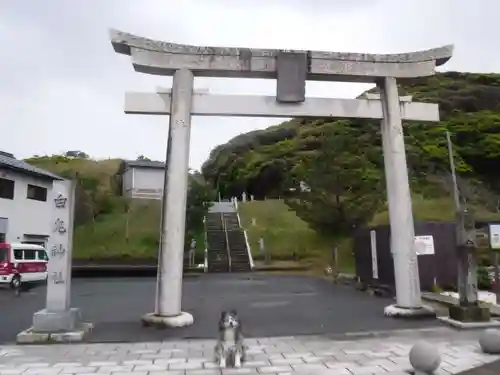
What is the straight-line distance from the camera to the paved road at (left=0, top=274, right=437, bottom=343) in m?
10.3

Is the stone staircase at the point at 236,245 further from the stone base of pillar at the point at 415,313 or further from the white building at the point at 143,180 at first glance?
the stone base of pillar at the point at 415,313

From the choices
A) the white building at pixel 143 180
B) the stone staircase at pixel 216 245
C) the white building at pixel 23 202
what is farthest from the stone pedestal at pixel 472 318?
the white building at pixel 143 180

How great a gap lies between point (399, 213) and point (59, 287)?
8055 mm

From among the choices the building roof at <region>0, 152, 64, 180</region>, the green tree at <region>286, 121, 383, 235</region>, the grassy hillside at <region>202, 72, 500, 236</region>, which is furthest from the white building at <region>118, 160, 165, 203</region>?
the green tree at <region>286, 121, 383, 235</region>

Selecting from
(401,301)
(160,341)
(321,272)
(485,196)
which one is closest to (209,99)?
(160,341)

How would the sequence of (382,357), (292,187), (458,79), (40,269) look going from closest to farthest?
(382,357) < (40,269) < (292,187) < (458,79)

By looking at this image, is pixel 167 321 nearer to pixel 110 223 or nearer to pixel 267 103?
pixel 267 103

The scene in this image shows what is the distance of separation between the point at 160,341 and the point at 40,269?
15.2 m

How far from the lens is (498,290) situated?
13352 millimetres

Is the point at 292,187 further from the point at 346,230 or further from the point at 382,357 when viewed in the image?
the point at 382,357

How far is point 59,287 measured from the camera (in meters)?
9.46

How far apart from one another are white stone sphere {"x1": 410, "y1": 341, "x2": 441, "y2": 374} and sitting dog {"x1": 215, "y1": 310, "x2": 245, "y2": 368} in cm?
260

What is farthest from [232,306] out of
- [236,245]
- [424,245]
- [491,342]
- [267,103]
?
[236,245]

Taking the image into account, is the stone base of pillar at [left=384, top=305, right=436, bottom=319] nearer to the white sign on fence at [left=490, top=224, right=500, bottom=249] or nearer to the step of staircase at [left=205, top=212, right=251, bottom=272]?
the white sign on fence at [left=490, top=224, right=500, bottom=249]
